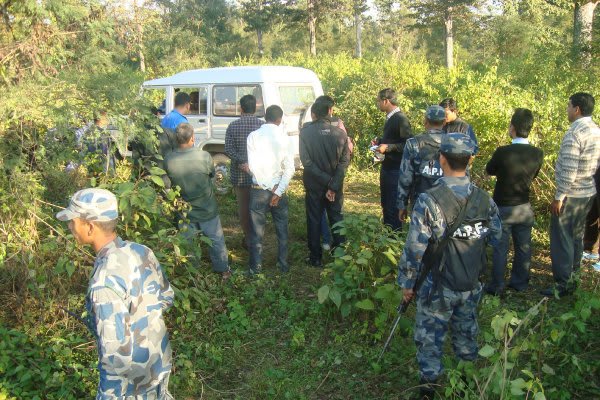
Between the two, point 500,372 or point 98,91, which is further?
point 98,91

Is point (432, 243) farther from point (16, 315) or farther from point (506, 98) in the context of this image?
point (506, 98)

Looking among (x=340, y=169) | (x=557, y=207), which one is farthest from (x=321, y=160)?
(x=557, y=207)

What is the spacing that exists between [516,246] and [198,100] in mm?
6007

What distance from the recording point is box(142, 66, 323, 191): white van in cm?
810

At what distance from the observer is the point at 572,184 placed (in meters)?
4.32

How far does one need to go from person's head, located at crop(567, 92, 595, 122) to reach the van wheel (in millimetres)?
5016

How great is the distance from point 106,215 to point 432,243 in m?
1.80

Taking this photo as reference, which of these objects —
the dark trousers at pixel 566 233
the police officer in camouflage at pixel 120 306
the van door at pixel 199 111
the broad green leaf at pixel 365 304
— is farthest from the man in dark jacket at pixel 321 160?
the van door at pixel 199 111

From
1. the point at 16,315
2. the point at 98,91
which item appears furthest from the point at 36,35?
the point at 16,315

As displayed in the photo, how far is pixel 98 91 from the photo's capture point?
15.0 feet

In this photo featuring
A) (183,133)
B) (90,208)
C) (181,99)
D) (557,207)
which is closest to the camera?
(90,208)

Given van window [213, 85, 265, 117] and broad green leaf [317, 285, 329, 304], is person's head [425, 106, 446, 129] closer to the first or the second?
broad green leaf [317, 285, 329, 304]

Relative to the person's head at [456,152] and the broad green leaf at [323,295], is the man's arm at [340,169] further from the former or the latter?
the person's head at [456,152]

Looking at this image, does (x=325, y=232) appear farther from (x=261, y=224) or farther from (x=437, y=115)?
(x=437, y=115)
